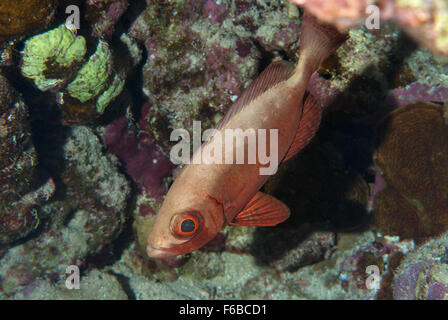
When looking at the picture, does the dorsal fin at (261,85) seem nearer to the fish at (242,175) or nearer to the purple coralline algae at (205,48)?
the fish at (242,175)

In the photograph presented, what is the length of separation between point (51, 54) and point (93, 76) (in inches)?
20.4

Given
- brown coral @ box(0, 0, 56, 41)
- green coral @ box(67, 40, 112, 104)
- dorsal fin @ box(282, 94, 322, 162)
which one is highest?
brown coral @ box(0, 0, 56, 41)

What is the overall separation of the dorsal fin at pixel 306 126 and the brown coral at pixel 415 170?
2197mm

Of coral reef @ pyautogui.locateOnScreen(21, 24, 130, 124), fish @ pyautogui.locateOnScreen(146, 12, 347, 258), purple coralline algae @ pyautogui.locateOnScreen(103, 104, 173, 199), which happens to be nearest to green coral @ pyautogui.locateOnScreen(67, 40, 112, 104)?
coral reef @ pyautogui.locateOnScreen(21, 24, 130, 124)

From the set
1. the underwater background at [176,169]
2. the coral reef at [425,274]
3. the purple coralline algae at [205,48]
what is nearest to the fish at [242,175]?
the underwater background at [176,169]

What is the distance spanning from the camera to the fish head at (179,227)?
7.30ft

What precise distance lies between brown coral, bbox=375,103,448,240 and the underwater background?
0.06 ft

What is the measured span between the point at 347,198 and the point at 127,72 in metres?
4.09

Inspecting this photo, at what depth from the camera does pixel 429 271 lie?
3.40m

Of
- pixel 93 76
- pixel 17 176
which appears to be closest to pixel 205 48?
pixel 93 76

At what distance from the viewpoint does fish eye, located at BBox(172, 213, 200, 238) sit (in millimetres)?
2209

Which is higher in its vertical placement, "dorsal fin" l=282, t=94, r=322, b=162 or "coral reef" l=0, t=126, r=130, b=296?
"dorsal fin" l=282, t=94, r=322, b=162

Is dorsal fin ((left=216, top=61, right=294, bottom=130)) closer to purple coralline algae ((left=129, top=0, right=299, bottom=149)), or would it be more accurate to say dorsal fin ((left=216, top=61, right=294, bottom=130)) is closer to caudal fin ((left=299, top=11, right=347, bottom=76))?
caudal fin ((left=299, top=11, right=347, bottom=76))

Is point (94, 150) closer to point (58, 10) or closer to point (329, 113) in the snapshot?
point (58, 10)
